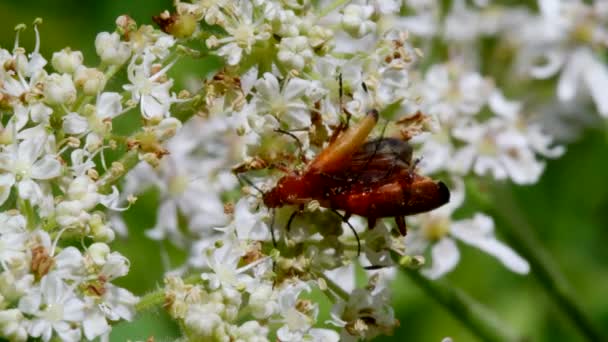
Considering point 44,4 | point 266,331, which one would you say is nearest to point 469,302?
point 266,331

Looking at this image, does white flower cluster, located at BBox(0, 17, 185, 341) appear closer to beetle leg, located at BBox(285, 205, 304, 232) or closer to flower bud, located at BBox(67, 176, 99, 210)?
flower bud, located at BBox(67, 176, 99, 210)

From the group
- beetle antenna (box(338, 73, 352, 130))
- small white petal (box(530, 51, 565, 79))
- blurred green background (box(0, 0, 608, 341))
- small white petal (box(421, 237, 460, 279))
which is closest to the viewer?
beetle antenna (box(338, 73, 352, 130))

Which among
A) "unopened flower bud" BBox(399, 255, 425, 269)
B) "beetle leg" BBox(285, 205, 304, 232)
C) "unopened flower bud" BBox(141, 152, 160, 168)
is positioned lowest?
"unopened flower bud" BBox(399, 255, 425, 269)

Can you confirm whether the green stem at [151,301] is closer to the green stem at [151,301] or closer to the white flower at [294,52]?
the green stem at [151,301]

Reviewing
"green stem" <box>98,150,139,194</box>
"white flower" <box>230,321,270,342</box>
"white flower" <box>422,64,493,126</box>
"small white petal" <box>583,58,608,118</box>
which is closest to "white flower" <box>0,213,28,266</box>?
"green stem" <box>98,150,139,194</box>

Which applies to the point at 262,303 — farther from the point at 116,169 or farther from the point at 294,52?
the point at 294,52

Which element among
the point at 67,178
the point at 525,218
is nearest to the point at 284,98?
the point at 67,178

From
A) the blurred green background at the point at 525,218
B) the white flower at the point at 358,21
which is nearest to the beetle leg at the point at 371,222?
the white flower at the point at 358,21

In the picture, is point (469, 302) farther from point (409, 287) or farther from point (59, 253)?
point (59, 253)
